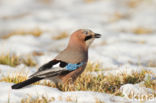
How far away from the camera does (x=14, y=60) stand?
7.79 metres

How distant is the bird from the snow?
0.64 ft

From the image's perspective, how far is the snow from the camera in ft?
15.9

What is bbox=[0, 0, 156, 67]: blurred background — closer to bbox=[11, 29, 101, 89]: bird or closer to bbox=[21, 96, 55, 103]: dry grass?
bbox=[11, 29, 101, 89]: bird

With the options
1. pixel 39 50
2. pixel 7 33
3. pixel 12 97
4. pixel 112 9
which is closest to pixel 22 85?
pixel 12 97

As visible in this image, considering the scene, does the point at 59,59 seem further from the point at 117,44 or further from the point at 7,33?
A: the point at 7,33

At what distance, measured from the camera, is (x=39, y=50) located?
30.5ft

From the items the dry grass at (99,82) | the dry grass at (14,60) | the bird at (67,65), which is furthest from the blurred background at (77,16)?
the bird at (67,65)

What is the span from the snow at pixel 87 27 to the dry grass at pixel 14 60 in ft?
0.76

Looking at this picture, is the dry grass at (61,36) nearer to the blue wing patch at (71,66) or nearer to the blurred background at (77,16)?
the blurred background at (77,16)

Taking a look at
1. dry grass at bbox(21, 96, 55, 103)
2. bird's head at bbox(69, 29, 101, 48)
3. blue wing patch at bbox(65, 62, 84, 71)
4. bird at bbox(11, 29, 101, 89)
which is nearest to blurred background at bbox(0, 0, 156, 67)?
bird's head at bbox(69, 29, 101, 48)

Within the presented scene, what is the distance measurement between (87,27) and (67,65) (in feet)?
25.1

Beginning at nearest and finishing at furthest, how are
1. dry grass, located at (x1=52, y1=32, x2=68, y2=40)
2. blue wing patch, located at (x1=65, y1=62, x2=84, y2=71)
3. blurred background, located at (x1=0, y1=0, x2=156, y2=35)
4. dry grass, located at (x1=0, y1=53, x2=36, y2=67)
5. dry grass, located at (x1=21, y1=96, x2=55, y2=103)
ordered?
1. dry grass, located at (x1=21, y1=96, x2=55, y2=103)
2. blue wing patch, located at (x1=65, y1=62, x2=84, y2=71)
3. dry grass, located at (x1=0, y1=53, x2=36, y2=67)
4. dry grass, located at (x1=52, y1=32, x2=68, y2=40)
5. blurred background, located at (x1=0, y1=0, x2=156, y2=35)

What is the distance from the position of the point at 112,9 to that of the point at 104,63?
26.8ft

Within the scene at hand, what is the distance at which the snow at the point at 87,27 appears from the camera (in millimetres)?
4851
